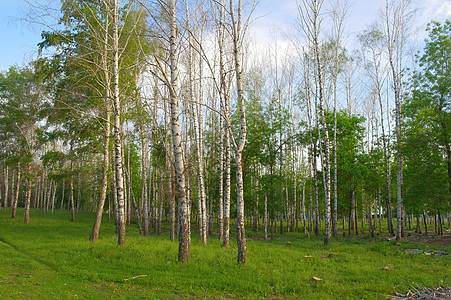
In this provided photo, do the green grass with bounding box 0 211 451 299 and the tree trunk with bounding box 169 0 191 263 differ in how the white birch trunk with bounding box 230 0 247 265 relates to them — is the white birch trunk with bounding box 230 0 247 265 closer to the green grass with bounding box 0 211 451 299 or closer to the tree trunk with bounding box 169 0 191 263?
the green grass with bounding box 0 211 451 299

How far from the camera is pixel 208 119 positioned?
2494 cm

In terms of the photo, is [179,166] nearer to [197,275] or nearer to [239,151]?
[239,151]

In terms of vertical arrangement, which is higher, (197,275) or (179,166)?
(179,166)

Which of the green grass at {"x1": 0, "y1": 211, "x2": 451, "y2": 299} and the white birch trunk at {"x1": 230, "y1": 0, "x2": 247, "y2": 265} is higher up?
the white birch trunk at {"x1": 230, "y1": 0, "x2": 247, "y2": 265}

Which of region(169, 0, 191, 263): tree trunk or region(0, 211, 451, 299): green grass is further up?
region(169, 0, 191, 263): tree trunk

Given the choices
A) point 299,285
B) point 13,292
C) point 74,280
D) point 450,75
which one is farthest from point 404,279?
point 450,75

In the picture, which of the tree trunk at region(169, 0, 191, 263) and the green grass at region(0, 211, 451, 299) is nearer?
the green grass at region(0, 211, 451, 299)

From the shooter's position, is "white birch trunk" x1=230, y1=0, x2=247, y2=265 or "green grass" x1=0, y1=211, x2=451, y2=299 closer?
"green grass" x1=0, y1=211, x2=451, y2=299

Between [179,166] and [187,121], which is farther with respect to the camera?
[187,121]

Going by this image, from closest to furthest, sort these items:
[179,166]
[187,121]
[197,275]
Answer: [197,275], [179,166], [187,121]

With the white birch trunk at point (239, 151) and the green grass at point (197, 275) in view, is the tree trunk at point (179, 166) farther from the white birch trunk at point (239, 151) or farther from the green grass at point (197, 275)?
the white birch trunk at point (239, 151)

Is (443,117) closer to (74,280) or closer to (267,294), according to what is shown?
(267,294)

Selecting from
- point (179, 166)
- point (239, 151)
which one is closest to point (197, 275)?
point (179, 166)

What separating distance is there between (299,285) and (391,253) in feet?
25.4
